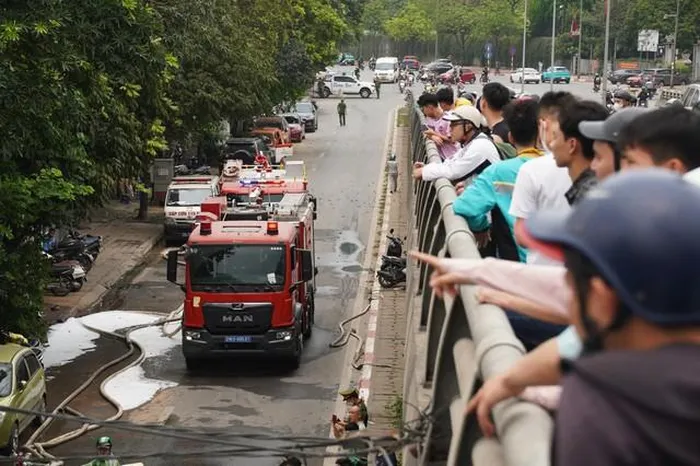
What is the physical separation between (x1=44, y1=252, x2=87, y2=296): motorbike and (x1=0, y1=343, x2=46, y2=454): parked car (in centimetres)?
910

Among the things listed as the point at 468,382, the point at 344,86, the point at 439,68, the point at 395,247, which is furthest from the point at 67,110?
the point at 439,68

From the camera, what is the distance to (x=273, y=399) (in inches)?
791

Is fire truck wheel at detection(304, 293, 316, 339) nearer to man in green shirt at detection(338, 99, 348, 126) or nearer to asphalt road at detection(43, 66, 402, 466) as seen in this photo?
asphalt road at detection(43, 66, 402, 466)

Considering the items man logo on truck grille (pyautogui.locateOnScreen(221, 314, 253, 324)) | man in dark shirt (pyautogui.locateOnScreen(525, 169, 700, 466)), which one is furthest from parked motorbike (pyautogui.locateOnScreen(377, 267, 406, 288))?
man in dark shirt (pyautogui.locateOnScreen(525, 169, 700, 466))

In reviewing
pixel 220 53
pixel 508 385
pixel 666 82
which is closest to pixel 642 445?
pixel 508 385

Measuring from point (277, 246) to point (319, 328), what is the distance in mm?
4886

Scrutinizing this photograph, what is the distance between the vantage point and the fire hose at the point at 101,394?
16919mm

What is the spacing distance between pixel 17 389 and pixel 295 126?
42893mm

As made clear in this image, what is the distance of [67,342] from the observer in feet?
79.2

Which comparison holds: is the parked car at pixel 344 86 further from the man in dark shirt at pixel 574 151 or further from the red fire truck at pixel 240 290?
the man in dark shirt at pixel 574 151

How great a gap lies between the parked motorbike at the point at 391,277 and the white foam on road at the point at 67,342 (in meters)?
6.49

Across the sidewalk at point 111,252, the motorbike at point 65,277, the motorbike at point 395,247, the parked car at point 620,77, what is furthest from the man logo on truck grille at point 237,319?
the parked car at point 620,77

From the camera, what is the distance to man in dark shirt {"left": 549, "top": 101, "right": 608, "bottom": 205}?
4820 millimetres

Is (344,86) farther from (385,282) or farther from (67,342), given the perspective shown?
(385,282)
